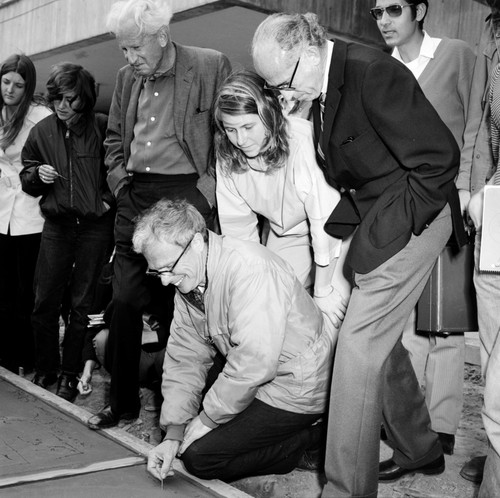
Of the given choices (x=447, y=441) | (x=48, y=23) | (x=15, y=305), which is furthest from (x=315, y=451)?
(x=48, y=23)

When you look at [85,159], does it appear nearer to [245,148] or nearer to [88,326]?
[88,326]

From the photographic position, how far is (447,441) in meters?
3.15

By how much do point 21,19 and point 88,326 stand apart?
22.1 ft

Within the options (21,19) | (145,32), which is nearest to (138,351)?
(145,32)

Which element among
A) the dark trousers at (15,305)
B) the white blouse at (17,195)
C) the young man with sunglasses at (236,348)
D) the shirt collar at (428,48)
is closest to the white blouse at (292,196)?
the young man with sunglasses at (236,348)

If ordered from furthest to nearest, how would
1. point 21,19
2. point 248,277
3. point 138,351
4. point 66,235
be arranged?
point 21,19 → point 66,235 → point 138,351 → point 248,277

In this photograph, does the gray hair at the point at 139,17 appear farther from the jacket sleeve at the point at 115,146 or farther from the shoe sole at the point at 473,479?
the shoe sole at the point at 473,479

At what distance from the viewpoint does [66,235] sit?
429 centimetres

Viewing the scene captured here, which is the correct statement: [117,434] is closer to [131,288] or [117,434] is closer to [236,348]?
[131,288]

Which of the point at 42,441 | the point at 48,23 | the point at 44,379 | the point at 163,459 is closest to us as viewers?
the point at 163,459

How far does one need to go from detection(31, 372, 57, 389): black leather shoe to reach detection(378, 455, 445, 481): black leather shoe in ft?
7.31

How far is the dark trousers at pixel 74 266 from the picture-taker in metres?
4.28

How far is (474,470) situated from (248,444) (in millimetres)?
846

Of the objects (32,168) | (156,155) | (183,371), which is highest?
(156,155)
